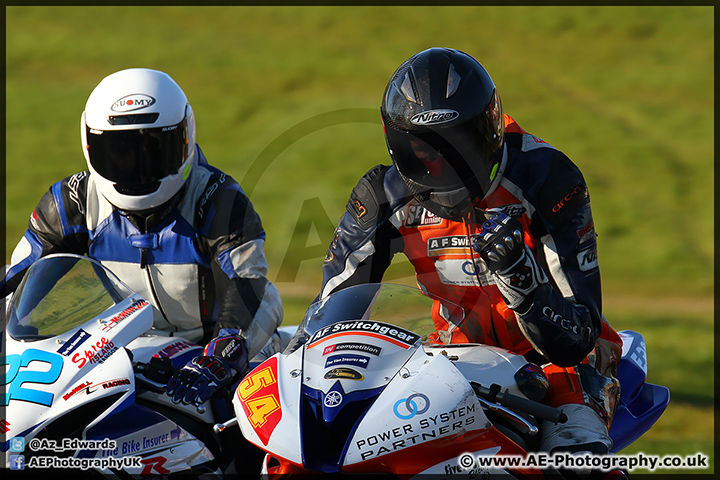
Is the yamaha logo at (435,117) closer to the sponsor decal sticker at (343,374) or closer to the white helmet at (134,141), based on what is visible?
the sponsor decal sticker at (343,374)

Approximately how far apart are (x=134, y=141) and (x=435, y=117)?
1860mm

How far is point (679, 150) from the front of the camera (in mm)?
20438

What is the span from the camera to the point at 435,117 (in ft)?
12.2

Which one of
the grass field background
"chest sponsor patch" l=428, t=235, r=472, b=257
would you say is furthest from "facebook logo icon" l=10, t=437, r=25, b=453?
the grass field background

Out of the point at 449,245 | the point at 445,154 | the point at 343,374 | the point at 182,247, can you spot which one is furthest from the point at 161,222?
the point at 343,374

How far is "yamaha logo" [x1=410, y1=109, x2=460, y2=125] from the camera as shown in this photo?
3707 millimetres

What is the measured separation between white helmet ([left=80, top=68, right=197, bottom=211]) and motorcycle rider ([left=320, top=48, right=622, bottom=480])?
1.18 m

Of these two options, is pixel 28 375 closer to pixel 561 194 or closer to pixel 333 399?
pixel 333 399

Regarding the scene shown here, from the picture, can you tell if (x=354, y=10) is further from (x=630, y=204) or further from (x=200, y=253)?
(x=200, y=253)

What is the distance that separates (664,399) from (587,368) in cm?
72

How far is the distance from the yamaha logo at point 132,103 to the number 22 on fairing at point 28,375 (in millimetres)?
1673

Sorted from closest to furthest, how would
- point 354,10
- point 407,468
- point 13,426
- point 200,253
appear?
point 407,468
point 13,426
point 200,253
point 354,10

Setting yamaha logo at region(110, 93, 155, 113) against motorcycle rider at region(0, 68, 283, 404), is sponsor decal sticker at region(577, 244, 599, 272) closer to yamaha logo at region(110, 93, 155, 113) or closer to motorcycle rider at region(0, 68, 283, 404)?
motorcycle rider at region(0, 68, 283, 404)

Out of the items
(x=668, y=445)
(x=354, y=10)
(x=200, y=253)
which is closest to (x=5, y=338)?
(x=200, y=253)
